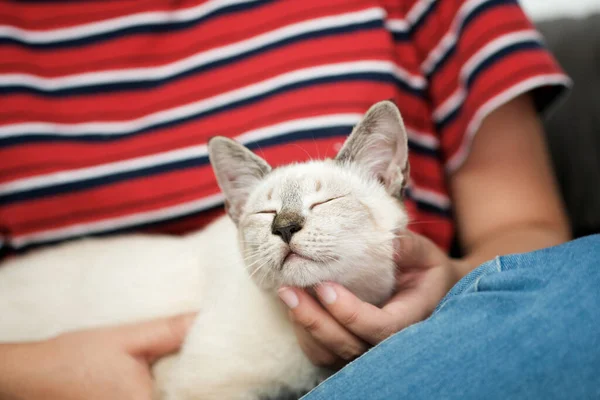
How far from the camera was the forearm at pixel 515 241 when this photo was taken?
1054 millimetres

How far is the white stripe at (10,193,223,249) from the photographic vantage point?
3.89 feet

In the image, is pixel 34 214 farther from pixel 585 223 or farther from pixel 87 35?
pixel 585 223

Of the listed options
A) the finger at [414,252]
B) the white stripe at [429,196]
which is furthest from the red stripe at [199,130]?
the finger at [414,252]

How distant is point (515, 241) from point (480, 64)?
42 centimetres

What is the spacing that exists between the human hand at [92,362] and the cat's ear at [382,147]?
1.62ft

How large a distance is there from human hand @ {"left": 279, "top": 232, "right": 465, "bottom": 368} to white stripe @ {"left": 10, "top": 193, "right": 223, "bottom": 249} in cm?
45

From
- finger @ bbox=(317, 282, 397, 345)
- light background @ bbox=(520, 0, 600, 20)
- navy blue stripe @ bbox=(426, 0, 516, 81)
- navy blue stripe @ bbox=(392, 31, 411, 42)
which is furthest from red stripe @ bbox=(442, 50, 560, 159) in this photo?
light background @ bbox=(520, 0, 600, 20)

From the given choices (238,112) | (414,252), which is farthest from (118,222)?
(414,252)

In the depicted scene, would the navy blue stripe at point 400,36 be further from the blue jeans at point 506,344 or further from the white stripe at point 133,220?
the blue jeans at point 506,344

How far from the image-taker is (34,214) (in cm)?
116

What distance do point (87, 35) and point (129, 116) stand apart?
241 mm

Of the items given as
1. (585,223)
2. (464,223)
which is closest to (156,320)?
(464,223)

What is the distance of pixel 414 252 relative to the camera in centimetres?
92

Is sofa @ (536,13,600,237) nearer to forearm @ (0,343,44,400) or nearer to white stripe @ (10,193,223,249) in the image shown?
white stripe @ (10,193,223,249)
